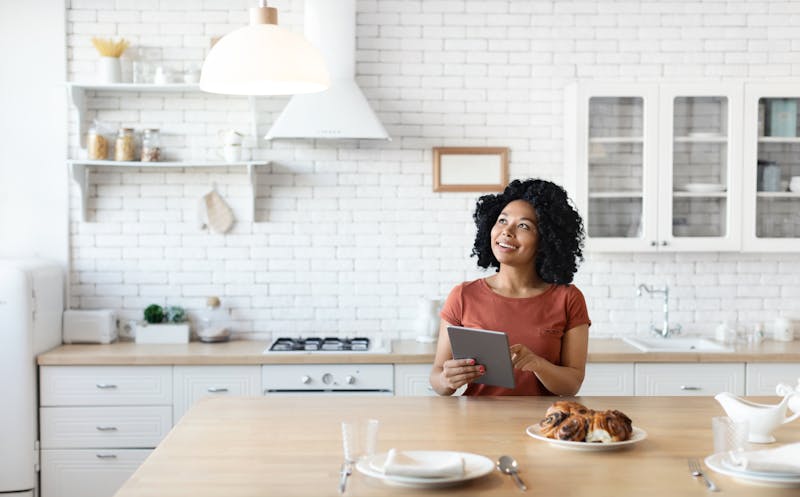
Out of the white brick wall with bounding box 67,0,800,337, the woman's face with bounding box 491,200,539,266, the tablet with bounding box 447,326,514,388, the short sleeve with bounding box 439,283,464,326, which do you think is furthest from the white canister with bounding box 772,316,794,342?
the tablet with bounding box 447,326,514,388

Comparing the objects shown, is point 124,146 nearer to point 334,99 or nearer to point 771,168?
point 334,99

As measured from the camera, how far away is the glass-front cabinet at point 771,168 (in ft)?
16.2

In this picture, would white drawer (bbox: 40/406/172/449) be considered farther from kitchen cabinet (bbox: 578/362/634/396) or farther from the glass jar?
kitchen cabinet (bbox: 578/362/634/396)

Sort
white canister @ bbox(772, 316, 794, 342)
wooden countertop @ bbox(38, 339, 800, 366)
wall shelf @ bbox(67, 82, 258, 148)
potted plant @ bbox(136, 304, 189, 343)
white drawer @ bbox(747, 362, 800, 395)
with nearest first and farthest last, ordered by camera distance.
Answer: wooden countertop @ bbox(38, 339, 800, 366) → white drawer @ bbox(747, 362, 800, 395) → wall shelf @ bbox(67, 82, 258, 148) → potted plant @ bbox(136, 304, 189, 343) → white canister @ bbox(772, 316, 794, 342)

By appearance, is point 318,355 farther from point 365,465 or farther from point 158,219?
point 365,465

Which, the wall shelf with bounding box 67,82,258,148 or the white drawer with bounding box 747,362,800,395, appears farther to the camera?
the wall shelf with bounding box 67,82,258,148

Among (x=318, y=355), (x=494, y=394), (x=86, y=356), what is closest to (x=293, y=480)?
(x=494, y=394)

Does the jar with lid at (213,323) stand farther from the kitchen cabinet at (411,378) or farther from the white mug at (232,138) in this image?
the kitchen cabinet at (411,378)

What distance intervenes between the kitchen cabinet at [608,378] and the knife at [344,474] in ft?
8.79

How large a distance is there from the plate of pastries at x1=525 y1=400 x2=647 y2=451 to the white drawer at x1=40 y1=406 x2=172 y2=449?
2.71 m

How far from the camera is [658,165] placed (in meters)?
4.92

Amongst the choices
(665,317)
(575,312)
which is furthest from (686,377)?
(575,312)

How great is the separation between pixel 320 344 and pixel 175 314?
0.85 metres

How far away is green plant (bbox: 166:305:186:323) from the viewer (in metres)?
5.06
